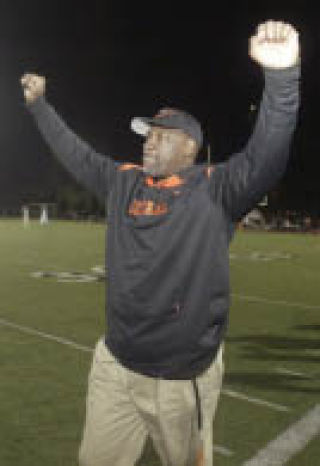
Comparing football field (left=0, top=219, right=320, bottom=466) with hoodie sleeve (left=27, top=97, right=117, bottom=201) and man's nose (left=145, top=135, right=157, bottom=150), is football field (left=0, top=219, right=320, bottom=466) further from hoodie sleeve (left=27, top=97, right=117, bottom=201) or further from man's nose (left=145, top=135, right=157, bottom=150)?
man's nose (left=145, top=135, right=157, bottom=150)

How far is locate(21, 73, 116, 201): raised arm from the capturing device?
3.48 m

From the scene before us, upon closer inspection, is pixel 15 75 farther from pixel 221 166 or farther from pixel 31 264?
pixel 221 166

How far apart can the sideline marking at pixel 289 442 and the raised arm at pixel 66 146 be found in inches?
91.9

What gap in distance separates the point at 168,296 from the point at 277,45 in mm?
1072

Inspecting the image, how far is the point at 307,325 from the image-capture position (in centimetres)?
991

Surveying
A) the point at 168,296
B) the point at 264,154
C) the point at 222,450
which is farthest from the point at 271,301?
the point at 264,154

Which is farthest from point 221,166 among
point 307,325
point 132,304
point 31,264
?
point 31,264

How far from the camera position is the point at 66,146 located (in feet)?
11.5

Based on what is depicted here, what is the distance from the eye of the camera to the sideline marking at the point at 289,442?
15.9ft

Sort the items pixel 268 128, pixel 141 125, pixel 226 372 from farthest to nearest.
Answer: pixel 226 372
pixel 141 125
pixel 268 128

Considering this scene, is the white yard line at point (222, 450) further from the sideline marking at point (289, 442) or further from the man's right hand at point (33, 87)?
the man's right hand at point (33, 87)

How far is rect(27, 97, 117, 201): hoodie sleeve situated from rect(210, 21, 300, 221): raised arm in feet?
2.21

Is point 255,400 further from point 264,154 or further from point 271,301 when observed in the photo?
point 271,301

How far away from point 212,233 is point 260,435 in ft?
9.20
